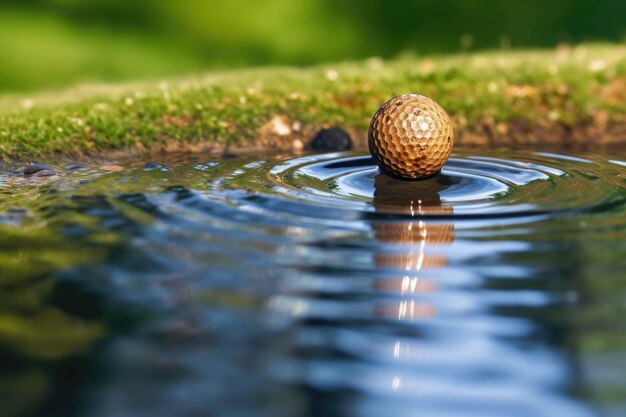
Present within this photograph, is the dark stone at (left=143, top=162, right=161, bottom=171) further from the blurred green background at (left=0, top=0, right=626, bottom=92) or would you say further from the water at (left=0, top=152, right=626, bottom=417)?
the blurred green background at (left=0, top=0, right=626, bottom=92)

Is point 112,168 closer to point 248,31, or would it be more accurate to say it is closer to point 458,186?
point 458,186

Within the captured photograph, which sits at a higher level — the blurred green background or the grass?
the blurred green background

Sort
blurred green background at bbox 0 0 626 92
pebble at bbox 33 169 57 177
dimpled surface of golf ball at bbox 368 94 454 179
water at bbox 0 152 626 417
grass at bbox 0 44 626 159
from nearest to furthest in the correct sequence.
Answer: water at bbox 0 152 626 417 < dimpled surface of golf ball at bbox 368 94 454 179 < pebble at bbox 33 169 57 177 < grass at bbox 0 44 626 159 < blurred green background at bbox 0 0 626 92

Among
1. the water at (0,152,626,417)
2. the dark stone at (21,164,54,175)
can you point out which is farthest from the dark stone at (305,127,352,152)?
the dark stone at (21,164,54,175)

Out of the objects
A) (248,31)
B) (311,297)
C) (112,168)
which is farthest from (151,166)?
(248,31)

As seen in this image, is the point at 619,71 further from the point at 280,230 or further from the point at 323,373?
the point at 323,373

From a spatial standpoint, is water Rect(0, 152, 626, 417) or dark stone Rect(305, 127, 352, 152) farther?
dark stone Rect(305, 127, 352, 152)
